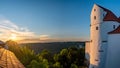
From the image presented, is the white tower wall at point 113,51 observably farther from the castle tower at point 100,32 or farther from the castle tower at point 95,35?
the castle tower at point 95,35

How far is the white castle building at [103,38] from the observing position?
3466 cm

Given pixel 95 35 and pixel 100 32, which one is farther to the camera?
pixel 95 35

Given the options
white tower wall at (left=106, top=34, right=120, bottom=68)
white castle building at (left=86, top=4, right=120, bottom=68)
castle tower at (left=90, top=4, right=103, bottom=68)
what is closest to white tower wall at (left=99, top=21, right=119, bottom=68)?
white castle building at (left=86, top=4, right=120, bottom=68)

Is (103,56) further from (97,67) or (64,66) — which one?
(64,66)

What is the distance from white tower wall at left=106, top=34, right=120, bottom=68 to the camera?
34031mm

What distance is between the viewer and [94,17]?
3709 centimetres

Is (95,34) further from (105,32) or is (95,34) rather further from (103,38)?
(105,32)

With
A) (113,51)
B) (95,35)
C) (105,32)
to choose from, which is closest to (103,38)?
(105,32)

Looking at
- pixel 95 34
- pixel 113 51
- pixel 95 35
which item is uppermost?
pixel 95 34

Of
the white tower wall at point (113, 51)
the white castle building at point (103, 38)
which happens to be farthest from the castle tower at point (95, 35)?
the white tower wall at point (113, 51)

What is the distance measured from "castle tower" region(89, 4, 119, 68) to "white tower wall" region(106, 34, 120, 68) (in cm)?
92

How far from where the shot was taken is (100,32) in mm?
35969

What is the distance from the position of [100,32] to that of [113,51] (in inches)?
123

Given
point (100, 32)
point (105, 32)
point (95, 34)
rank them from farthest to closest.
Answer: point (95, 34) → point (100, 32) → point (105, 32)
